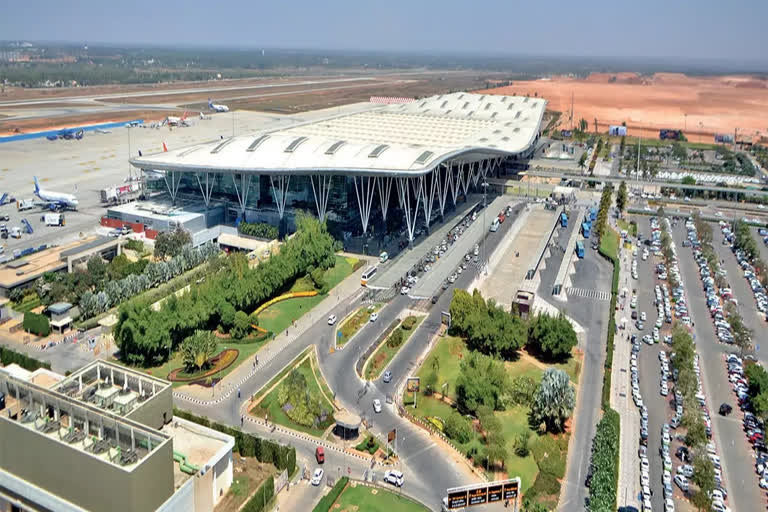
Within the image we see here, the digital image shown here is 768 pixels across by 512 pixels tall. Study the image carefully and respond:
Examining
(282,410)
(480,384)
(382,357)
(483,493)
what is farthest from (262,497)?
(382,357)

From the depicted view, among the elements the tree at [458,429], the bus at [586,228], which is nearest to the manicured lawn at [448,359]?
the tree at [458,429]

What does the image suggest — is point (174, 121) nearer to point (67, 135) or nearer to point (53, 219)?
point (67, 135)

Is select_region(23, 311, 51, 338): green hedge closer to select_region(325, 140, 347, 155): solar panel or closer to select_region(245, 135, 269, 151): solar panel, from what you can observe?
select_region(245, 135, 269, 151): solar panel

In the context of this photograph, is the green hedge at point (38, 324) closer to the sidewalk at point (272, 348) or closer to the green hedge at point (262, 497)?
the sidewalk at point (272, 348)

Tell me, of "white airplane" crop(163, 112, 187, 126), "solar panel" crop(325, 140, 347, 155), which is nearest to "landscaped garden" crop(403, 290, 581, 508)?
"solar panel" crop(325, 140, 347, 155)

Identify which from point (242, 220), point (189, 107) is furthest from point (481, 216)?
point (189, 107)

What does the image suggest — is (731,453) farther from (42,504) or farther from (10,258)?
(10,258)
